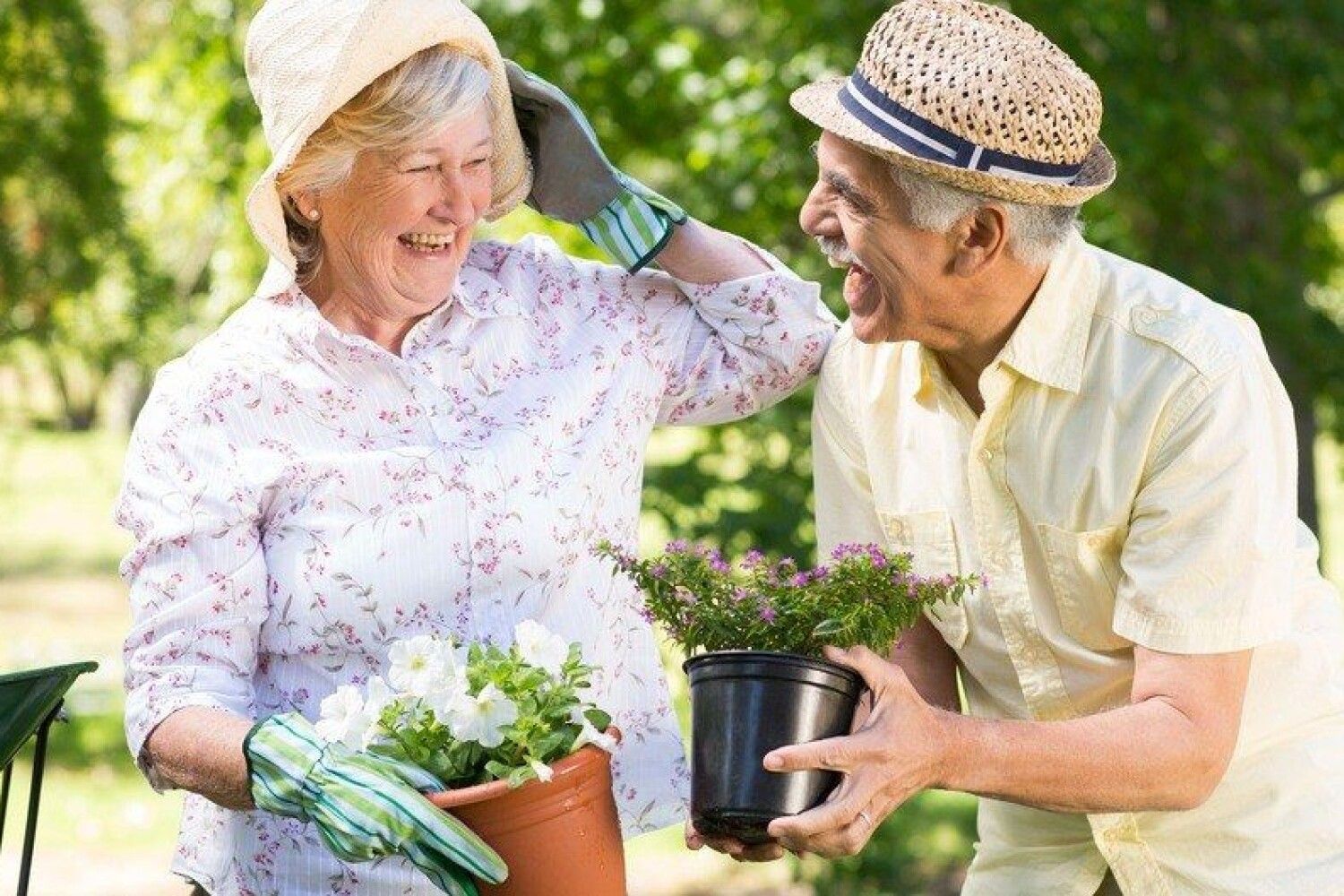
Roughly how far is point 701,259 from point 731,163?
268 centimetres

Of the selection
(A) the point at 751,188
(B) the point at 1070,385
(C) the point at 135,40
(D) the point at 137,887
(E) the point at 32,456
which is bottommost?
(E) the point at 32,456

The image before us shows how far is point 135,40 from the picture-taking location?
1055 cm

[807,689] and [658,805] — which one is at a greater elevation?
[807,689]

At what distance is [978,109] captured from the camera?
2305mm

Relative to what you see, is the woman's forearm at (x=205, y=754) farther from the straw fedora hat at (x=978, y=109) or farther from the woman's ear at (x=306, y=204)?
the straw fedora hat at (x=978, y=109)

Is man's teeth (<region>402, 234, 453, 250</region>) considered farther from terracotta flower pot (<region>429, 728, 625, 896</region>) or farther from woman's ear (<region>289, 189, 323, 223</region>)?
terracotta flower pot (<region>429, 728, 625, 896</region>)

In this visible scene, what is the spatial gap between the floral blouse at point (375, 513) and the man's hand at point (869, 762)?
53 centimetres

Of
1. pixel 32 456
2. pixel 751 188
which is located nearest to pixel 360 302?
pixel 751 188

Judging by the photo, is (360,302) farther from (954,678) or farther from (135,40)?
(135,40)


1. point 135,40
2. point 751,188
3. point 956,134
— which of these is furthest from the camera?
point 135,40

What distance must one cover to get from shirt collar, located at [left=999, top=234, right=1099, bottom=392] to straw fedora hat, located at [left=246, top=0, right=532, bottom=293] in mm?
786

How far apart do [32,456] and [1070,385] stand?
14941mm

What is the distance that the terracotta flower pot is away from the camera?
211 cm

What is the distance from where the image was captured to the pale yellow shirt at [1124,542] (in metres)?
2.32
